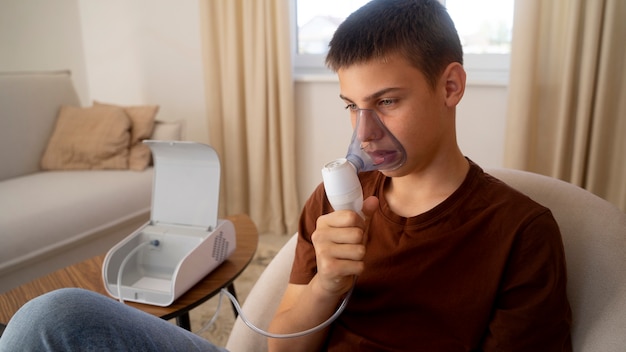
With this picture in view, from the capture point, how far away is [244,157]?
9.90 feet

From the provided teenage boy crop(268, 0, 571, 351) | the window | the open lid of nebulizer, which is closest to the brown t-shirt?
teenage boy crop(268, 0, 571, 351)

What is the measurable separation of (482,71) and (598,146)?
69 centimetres

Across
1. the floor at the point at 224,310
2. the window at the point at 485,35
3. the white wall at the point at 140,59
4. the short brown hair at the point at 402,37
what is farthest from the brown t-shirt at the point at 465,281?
the white wall at the point at 140,59

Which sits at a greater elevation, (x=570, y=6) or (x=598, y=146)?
(x=570, y=6)

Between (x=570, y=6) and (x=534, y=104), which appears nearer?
(x=570, y=6)

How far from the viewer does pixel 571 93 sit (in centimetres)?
199

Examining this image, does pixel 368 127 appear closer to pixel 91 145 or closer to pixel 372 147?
pixel 372 147

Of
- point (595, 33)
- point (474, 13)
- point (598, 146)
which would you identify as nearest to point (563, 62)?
point (595, 33)

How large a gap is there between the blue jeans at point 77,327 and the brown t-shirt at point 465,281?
1.27 feet

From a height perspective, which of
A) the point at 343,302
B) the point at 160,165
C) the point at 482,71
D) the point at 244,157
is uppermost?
the point at 482,71

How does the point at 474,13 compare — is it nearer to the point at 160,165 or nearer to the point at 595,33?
the point at 595,33

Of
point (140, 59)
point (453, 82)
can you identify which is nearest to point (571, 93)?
point (453, 82)

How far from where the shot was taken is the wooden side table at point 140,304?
4.05ft

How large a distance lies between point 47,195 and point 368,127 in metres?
1.91
